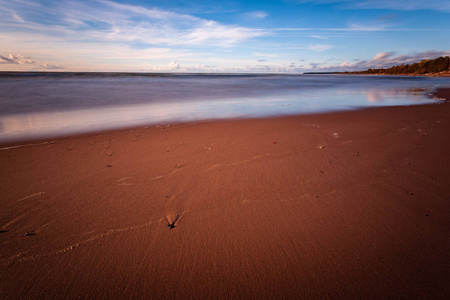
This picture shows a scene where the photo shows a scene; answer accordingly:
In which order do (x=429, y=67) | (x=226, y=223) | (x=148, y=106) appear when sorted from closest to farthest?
(x=226, y=223) → (x=148, y=106) → (x=429, y=67)

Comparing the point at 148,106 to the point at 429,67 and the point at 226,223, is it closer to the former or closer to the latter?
the point at 226,223

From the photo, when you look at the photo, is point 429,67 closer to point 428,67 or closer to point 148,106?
point 428,67

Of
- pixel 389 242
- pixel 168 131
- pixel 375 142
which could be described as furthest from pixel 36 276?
pixel 375 142

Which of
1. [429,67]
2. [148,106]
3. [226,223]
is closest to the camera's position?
[226,223]

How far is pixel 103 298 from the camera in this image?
56.8 inches

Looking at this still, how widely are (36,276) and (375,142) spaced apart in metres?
5.24

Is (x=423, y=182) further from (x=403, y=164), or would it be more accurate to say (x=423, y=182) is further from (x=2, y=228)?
(x=2, y=228)

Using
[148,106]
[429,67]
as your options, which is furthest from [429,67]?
[148,106]

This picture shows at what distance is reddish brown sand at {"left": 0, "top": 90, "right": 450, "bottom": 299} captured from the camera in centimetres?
152

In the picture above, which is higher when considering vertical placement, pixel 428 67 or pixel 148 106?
pixel 428 67

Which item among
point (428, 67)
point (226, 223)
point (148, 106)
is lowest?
point (226, 223)

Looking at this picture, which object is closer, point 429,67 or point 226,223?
point 226,223

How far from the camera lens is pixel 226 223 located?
2049 millimetres

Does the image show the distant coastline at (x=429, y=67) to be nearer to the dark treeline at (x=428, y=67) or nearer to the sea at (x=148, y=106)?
the dark treeline at (x=428, y=67)
